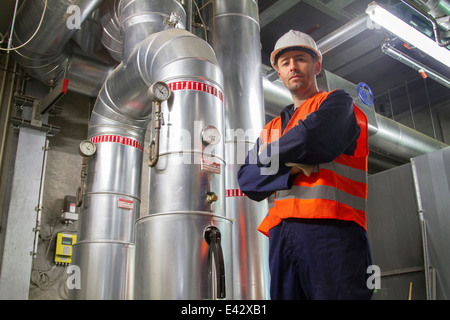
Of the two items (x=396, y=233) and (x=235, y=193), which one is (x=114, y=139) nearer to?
(x=235, y=193)

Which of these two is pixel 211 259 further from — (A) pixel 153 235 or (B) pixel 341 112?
(B) pixel 341 112

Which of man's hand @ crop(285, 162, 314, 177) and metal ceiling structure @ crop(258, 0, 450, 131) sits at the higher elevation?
metal ceiling structure @ crop(258, 0, 450, 131)

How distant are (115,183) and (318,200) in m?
2.11

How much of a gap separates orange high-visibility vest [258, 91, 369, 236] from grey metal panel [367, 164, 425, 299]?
3.07 metres

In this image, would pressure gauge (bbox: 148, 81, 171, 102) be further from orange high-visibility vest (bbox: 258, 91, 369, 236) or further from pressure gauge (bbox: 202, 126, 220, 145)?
orange high-visibility vest (bbox: 258, 91, 369, 236)

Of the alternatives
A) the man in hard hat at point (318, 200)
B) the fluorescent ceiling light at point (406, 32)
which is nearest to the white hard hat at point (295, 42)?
the man in hard hat at point (318, 200)

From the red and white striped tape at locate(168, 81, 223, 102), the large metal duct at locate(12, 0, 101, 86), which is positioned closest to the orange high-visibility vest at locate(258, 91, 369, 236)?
the red and white striped tape at locate(168, 81, 223, 102)

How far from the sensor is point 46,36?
10.6ft

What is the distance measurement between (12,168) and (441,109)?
630cm

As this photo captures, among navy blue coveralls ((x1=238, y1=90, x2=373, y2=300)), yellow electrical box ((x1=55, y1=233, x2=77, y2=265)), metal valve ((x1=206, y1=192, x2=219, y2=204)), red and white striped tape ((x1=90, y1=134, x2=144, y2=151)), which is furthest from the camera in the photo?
yellow electrical box ((x1=55, y1=233, x2=77, y2=265))

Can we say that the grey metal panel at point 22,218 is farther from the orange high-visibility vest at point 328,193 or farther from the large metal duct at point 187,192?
the orange high-visibility vest at point 328,193

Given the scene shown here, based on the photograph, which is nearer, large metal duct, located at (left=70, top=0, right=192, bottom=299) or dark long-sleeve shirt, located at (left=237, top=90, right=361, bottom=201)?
dark long-sleeve shirt, located at (left=237, top=90, right=361, bottom=201)

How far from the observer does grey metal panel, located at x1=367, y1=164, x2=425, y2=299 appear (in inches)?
158
